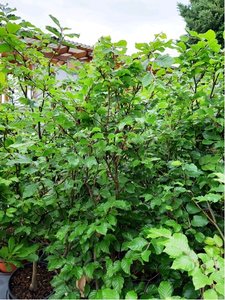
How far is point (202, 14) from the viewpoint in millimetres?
10633

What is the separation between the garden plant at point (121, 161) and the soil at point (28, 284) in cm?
45

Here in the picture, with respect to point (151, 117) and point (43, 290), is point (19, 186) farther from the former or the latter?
point (151, 117)

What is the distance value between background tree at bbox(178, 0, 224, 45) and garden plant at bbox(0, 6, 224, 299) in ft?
33.2

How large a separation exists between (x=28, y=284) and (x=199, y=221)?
1393 mm

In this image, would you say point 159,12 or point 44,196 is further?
point 159,12

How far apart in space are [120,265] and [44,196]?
57 cm

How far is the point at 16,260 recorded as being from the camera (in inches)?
59.0

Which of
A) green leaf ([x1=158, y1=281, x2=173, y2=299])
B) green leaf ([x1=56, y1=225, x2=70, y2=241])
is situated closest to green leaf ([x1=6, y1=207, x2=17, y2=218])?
green leaf ([x1=56, y1=225, x2=70, y2=241])

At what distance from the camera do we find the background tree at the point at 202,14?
10359 millimetres

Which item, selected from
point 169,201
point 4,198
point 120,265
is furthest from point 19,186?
point 169,201

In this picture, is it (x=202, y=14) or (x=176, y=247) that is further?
(x=202, y=14)

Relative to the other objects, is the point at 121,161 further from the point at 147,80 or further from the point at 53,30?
the point at 53,30

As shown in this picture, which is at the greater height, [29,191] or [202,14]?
[202,14]

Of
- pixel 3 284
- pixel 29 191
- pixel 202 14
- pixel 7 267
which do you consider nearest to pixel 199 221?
pixel 29 191
